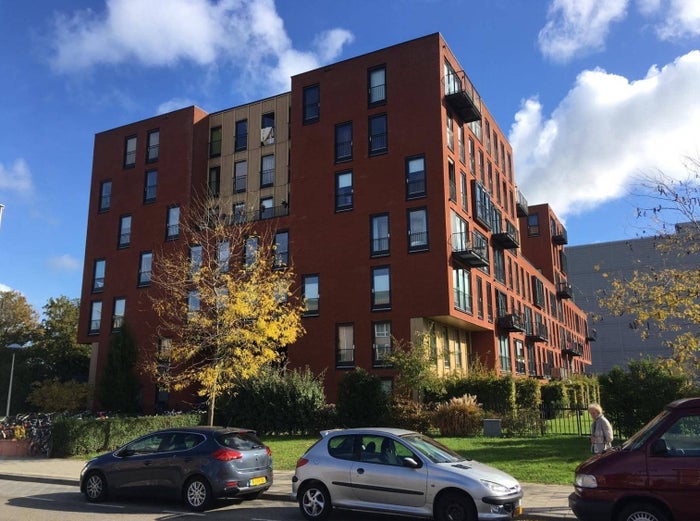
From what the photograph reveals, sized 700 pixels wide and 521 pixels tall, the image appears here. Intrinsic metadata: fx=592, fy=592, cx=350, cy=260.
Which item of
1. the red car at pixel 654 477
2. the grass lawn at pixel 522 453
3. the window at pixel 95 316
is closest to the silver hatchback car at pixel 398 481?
the red car at pixel 654 477

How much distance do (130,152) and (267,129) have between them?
1019 centimetres

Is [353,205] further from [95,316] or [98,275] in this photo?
[95,316]

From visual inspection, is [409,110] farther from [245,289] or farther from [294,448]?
[294,448]

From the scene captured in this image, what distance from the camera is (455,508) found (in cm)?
848

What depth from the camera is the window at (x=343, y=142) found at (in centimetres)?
3219

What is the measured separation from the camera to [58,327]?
47250 millimetres

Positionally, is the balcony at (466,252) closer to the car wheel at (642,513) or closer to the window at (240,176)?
the window at (240,176)

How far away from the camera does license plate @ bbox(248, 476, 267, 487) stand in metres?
11.0

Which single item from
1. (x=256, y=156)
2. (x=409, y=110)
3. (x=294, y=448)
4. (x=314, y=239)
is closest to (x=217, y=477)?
(x=294, y=448)

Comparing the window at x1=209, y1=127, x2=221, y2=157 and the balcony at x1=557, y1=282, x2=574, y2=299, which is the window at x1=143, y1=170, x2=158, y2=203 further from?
the balcony at x1=557, y1=282, x2=574, y2=299

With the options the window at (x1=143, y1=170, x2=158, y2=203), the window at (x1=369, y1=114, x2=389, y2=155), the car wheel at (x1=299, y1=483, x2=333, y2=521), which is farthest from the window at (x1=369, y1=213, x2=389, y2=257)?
the car wheel at (x1=299, y1=483, x2=333, y2=521)

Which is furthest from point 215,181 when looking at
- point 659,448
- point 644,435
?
point 659,448

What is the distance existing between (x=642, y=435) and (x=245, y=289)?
1555 centimetres

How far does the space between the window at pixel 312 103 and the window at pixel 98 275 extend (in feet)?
54.5
